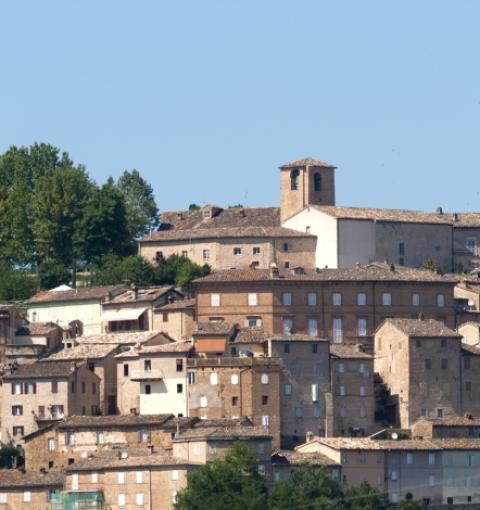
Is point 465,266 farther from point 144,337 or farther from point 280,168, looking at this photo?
point 144,337

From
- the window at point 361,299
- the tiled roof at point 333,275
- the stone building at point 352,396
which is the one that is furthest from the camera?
the window at point 361,299

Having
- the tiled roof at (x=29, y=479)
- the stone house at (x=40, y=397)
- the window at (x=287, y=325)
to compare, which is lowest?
the tiled roof at (x=29, y=479)

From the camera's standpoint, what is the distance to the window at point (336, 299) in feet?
363

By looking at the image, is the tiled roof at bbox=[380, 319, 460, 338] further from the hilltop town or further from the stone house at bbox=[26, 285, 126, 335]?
the stone house at bbox=[26, 285, 126, 335]

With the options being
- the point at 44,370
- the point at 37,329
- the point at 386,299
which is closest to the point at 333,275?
the point at 386,299

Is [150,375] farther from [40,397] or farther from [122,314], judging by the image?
[122,314]

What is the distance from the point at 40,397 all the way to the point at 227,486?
1338cm

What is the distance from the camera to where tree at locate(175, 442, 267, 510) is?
3745 inches

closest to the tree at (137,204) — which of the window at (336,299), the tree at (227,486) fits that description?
the window at (336,299)

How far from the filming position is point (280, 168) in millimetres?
123625

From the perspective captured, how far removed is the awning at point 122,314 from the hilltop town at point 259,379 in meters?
0.08

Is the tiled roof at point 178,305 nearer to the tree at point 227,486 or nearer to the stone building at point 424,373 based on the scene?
the stone building at point 424,373

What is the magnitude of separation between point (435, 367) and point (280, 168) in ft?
68.1

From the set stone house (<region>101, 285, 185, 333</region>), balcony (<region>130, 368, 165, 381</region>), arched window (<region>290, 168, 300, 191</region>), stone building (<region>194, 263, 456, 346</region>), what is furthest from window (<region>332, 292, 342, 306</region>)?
arched window (<region>290, 168, 300, 191</region>)
